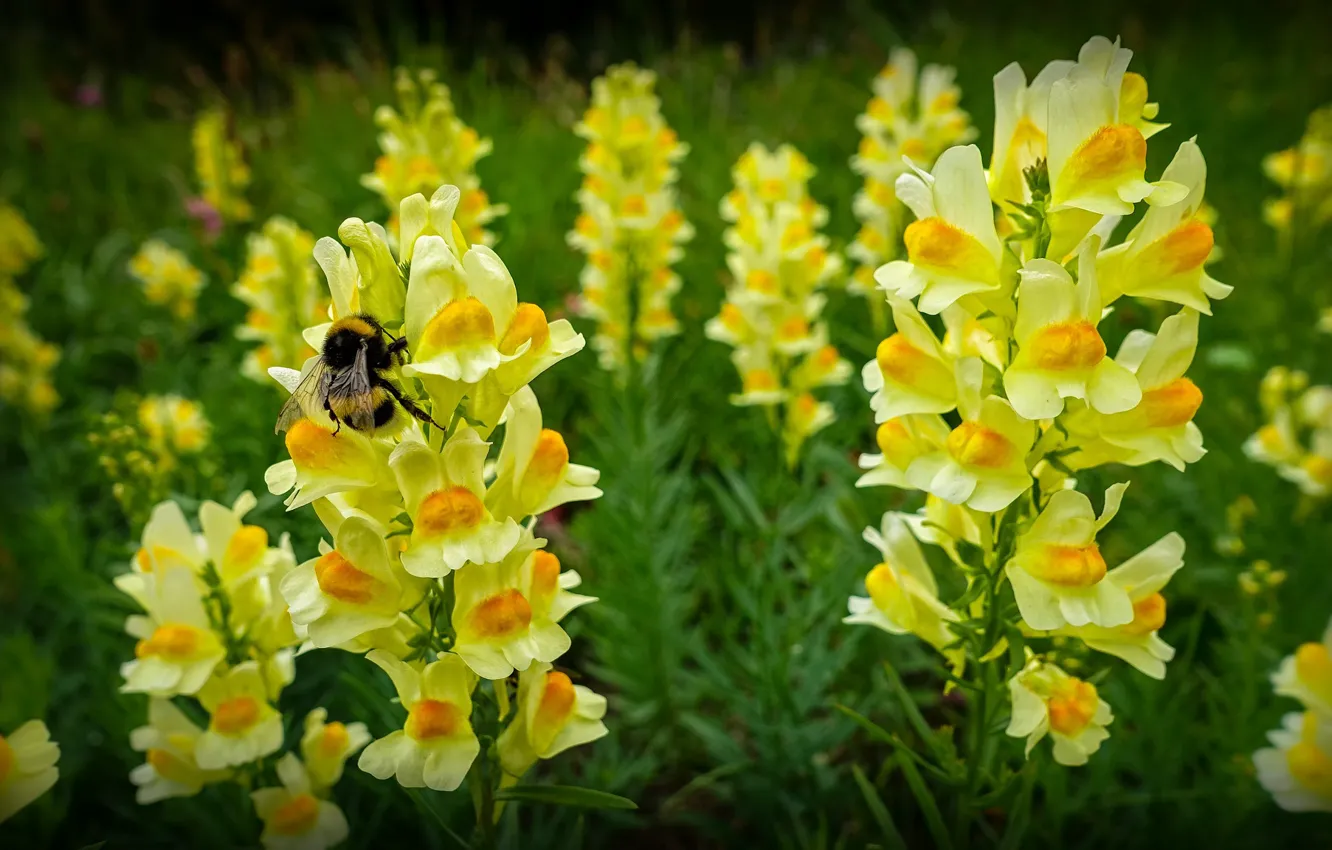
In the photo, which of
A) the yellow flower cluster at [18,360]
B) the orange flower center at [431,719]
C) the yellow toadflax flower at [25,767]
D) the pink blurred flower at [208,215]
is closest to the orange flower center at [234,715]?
the yellow toadflax flower at [25,767]

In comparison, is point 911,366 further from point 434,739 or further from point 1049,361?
point 434,739

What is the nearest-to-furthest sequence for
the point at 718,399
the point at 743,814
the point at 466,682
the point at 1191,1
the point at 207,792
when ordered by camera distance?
the point at 466,682 < the point at 207,792 < the point at 743,814 < the point at 718,399 < the point at 1191,1

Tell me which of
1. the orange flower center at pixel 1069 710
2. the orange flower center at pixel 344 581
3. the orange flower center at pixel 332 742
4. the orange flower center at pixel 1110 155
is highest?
the orange flower center at pixel 1110 155

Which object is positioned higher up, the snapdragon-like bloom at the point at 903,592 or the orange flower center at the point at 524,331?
the orange flower center at the point at 524,331

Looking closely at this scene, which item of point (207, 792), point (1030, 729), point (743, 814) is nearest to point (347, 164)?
point (207, 792)

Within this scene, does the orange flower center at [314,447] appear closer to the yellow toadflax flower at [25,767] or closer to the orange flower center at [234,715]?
the orange flower center at [234,715]

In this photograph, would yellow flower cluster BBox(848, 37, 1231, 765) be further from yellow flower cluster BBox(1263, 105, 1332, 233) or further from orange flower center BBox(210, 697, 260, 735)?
yellow flower cluster BBox(1263, 105, 1332, 233)

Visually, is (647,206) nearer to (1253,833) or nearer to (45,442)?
(1253,833)
